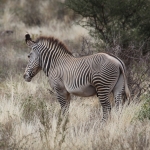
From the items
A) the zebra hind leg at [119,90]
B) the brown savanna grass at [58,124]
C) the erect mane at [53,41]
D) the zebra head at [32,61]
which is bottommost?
the brown savanna grass at [58,124]

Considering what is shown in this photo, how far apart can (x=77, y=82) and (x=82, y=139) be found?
218 centimetres

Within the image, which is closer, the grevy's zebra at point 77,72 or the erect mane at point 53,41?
the grevy's zebra at point 77,72

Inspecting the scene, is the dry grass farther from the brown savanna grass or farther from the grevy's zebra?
the grevy's zebra

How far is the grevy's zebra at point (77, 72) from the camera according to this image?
9.34m

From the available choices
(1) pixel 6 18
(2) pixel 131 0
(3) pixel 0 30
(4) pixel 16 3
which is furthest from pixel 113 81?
(4) pixel 16 3

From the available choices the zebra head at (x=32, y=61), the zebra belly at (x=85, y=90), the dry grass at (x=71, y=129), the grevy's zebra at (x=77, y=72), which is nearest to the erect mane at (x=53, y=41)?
the grevy's zebra at (x=77, y=72)

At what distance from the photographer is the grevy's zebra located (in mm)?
9336

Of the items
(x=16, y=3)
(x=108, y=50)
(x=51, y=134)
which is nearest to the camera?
(x=51, y=134)

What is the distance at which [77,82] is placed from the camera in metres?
9.57

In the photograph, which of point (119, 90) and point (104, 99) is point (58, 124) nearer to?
point (104, 99)

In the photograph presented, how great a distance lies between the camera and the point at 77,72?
9656 millimetres

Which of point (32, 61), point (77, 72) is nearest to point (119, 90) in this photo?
point (77, 72)

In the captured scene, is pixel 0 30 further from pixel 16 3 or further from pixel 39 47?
pixel 39 47

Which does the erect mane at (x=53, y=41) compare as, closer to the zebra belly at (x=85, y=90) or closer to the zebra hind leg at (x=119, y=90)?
the zebra belly at (x=85, y=90)
